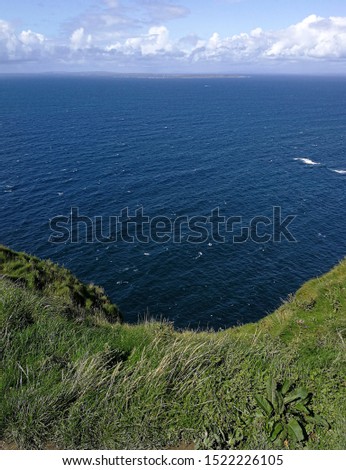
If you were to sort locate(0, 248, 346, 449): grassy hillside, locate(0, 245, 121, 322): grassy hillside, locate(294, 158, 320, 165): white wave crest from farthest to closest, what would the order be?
locate(294, 158, 320, 165): white wave crest, locate(0, 245, 121, 322): grassy hillside, locate(0, 248, 346, 449): grassy hillside

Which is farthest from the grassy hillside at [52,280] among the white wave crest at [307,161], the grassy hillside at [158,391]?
the white wave crest at [307,161]

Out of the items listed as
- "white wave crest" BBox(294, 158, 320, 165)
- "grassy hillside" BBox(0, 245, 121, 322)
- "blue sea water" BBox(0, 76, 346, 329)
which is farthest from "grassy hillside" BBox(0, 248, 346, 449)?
"white wave crest" BBox(294, 158, 320, 165)

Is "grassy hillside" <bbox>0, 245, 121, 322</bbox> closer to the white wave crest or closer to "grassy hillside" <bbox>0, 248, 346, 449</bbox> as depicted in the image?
"grassy hillside" <bbox>0, 248, 346, 449</bbox>

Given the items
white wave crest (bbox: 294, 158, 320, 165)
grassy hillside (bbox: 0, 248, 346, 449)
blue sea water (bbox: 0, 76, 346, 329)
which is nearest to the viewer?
grassy hillside (bbox: 0, 248, 346, 449)

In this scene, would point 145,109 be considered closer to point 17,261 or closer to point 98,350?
point 17,261

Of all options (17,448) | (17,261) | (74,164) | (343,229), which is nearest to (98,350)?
(17,448)

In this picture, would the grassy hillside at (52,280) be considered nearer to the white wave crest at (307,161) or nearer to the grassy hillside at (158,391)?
the grassy hillside at (158,391)

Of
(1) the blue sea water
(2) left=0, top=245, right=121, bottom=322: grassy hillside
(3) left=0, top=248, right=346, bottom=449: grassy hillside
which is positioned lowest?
(1) the blue sea water
